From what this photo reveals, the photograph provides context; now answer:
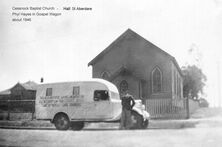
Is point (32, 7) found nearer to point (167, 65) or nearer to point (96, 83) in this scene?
point (96, 83)

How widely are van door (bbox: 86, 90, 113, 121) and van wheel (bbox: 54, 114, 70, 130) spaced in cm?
54

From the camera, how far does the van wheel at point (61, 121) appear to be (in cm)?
777

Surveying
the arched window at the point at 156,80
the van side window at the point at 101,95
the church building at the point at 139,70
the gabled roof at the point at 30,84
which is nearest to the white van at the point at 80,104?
the van side window at the point at 101,95

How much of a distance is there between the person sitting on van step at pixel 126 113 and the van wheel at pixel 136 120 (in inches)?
5.2

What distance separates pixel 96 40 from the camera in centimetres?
721

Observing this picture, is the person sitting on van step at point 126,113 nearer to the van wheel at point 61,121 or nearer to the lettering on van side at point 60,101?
the lettering on van side at point 60,101

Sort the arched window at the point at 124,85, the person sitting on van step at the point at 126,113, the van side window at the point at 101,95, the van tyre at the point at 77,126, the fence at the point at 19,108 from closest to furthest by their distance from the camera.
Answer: the person sitting on van step at the point at 126,113
the van side window at the point at 101,95
the van tyre at the point at 77,126
the fence at the point at 19,108
the arched window at the point at 124,85

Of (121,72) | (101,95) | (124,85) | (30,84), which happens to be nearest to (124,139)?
(101,95)

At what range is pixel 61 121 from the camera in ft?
25.8

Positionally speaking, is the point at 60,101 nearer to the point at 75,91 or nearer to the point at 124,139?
the point at 75,91

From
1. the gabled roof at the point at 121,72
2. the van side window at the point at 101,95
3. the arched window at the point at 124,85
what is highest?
the gabled roof at the point at 121,72

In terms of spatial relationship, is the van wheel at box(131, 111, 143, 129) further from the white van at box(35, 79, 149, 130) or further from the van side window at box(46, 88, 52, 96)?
the van side window at box(46, 88, 52, 96)

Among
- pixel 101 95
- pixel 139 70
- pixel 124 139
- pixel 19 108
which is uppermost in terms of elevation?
pixel 139 70

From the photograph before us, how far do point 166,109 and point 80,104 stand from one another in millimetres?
3394
